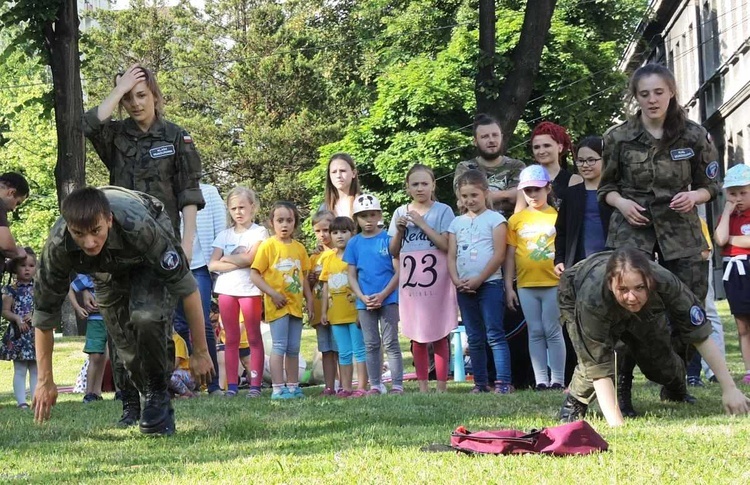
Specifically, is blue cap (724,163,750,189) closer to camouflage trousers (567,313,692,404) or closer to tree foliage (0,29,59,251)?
camouflage trousers (567,313,692,404)

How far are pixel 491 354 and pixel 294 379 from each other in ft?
5.88

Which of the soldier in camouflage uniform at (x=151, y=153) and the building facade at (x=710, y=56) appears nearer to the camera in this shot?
the soldier in camouflage uniform at (x=151, y=153)

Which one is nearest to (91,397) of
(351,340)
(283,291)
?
(283,291)

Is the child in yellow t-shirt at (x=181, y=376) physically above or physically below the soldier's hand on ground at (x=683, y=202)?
below

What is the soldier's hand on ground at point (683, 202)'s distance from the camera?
7.35 metres

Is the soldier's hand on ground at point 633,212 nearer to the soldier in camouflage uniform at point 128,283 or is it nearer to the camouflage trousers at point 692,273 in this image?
the camouflage trousers at point 692,273

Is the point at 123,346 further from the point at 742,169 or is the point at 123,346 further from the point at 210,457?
the point at 742,169

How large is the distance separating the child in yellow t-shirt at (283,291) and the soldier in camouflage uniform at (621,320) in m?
3.75

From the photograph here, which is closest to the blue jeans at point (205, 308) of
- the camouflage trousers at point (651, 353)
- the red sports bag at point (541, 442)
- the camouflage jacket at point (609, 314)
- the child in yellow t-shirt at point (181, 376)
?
the child in yellow t-shirt at point (181, 376)

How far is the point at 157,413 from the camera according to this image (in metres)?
6.67

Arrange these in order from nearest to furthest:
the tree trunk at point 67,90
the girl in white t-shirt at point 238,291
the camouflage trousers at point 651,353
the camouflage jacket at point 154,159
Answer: the camouflage trousers at point 651,353 < the camouflage jacket at point 154,159 < the girl in white t-shirt at point 238,291 < the tree trunk at point 67,90

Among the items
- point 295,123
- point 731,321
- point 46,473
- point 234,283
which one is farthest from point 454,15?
point 46,473

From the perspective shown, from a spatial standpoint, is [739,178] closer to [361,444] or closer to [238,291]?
A: [238,291]

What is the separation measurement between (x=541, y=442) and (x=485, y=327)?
4.43 meters
